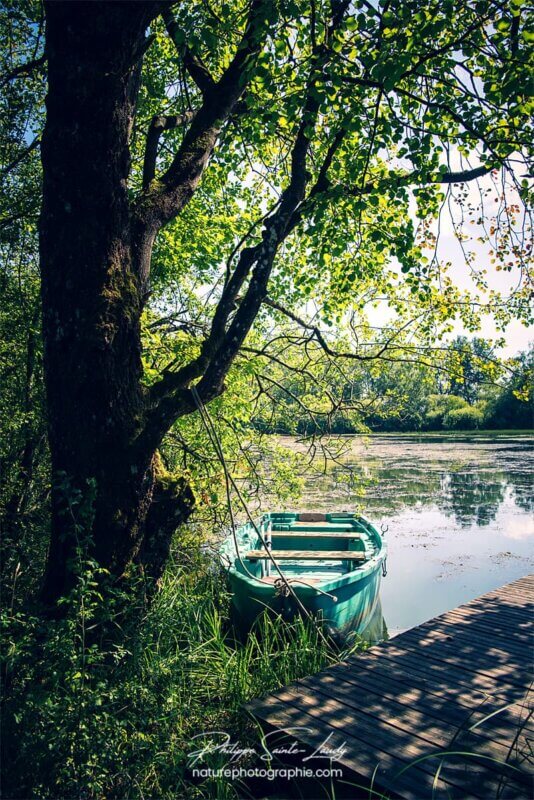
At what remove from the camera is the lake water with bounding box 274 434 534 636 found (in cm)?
767

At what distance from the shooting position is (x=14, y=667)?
2393 millimetres

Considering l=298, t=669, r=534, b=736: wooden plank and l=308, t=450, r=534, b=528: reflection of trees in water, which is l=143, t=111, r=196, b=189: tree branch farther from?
l=308, t=450, r=534, b=528: reflection of trees in water

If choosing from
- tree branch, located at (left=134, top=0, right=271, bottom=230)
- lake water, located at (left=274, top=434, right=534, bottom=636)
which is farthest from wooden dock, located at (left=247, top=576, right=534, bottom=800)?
tree branch, located at (left=134, top=0, right=271, bottom=230)

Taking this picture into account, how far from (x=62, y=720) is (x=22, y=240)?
3.94 metres

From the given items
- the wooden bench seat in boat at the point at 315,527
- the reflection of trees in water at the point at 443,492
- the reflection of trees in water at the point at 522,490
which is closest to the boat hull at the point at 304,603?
the wooden bench seat in boat at the point at 315,527

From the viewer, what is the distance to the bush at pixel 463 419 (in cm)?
3375

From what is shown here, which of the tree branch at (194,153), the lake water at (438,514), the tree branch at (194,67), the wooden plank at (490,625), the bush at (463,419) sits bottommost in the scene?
the lake water at (438,514)

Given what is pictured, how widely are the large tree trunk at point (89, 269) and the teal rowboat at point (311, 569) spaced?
112 centimetres

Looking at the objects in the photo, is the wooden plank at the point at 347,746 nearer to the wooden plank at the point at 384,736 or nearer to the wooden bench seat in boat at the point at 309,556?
the wooden plank at the point at 384,736

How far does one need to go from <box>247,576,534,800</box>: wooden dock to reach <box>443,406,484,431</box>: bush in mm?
31395

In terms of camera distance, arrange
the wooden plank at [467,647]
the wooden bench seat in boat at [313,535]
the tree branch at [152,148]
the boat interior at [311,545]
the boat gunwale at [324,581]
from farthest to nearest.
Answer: the wooden bench seat in boat at [313,535] → the boat interior at [311,545] → the boat gunwale at [324,581] → the tree branch at [152,148] → the wooden plank at [467,647]

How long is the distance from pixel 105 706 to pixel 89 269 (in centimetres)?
226

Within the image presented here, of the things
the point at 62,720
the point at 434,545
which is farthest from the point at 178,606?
Answer: the point at 434,545

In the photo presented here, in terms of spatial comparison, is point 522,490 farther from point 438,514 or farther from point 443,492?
point 438,514
